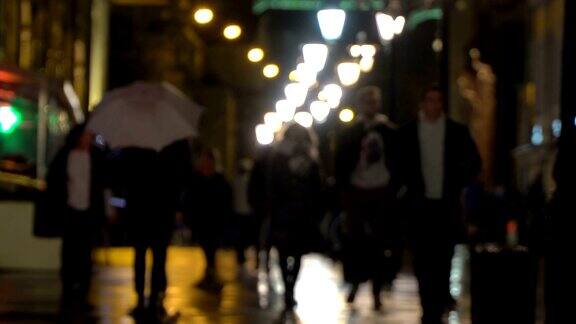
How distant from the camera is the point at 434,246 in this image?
1369 cm

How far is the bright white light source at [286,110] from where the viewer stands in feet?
165

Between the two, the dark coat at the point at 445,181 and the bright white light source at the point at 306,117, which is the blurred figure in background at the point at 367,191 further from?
the bright white light source at the point at 306,117

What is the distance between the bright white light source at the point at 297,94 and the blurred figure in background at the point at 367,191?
27.4 m

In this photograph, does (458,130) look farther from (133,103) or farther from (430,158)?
(133,103)

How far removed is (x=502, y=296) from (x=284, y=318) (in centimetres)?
342

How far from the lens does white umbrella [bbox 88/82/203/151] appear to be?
47.9ft

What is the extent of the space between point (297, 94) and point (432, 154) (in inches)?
1293

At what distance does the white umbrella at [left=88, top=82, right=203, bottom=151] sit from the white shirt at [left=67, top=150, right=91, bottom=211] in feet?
7.22

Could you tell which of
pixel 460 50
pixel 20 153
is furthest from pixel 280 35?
pixel 20 153

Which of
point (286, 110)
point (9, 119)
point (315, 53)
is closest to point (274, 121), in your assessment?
point (286, 110)

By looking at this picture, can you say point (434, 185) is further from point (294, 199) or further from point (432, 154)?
point (294, 199)

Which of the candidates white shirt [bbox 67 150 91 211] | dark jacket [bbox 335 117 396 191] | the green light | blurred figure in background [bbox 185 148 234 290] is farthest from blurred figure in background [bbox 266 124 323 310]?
the green light

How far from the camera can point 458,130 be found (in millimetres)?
13992

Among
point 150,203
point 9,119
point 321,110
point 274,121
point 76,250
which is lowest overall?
point 76,250
